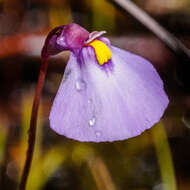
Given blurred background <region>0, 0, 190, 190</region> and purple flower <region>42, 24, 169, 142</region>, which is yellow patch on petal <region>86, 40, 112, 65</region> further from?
blurred background <region>0, 0, 190, 190</region>

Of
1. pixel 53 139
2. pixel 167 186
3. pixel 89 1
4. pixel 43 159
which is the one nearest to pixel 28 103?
pixel 53 139

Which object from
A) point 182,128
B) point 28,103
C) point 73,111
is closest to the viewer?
point 73,111

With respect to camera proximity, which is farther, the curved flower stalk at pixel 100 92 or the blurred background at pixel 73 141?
the blurred background at pixel 73 141

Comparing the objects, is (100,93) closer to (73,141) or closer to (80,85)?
(80,85)

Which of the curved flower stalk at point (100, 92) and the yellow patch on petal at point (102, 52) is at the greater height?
the yellow patch on petal at point (102, 52)

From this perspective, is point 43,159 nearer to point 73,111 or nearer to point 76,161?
point 76,161

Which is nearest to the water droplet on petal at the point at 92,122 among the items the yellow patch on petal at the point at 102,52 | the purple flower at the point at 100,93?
the purple flower at the point at 100,93

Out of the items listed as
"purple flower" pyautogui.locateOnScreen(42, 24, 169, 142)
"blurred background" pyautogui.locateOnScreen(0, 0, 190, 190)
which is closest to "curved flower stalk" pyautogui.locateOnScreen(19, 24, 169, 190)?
"purple flower" pyautogui.locateOnScreen(42, 24, 169, 142)

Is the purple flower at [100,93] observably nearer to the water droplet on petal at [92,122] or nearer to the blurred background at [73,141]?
the water droplet on petal at [92,122]
